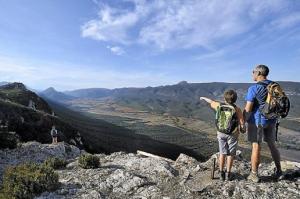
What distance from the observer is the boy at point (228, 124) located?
33.3ft

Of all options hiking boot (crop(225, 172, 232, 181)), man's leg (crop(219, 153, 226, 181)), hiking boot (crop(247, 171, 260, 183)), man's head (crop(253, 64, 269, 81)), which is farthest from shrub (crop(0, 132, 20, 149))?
man's head (crop(253, 64, 269, 81))

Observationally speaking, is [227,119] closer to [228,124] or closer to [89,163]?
[228,124]

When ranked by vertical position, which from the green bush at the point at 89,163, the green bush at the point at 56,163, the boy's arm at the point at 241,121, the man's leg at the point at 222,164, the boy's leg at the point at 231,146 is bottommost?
the green bush at the point at 56,163

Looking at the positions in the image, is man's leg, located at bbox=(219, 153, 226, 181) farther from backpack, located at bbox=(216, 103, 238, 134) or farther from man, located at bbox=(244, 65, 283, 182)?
man, located at bbox=(244, 65, 283, 182)

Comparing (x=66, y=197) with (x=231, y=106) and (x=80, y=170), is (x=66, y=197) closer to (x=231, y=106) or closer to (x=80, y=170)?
(x=80, y=170)

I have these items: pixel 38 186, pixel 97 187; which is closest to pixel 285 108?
pixel 97 187

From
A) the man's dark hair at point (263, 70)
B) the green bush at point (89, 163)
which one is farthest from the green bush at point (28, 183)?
the man's dark hair at point (263, 70)

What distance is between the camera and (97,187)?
11438mm

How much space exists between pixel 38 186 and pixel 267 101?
7539 mm

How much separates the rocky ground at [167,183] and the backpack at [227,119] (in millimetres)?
1690

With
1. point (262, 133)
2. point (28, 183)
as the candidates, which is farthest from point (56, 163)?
point (262, 133)

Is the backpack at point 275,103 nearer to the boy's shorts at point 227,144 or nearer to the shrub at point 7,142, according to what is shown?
the boy's shorts at point 227,144

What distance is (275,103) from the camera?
9625 mm

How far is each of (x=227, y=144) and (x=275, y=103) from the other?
1.92 metres
